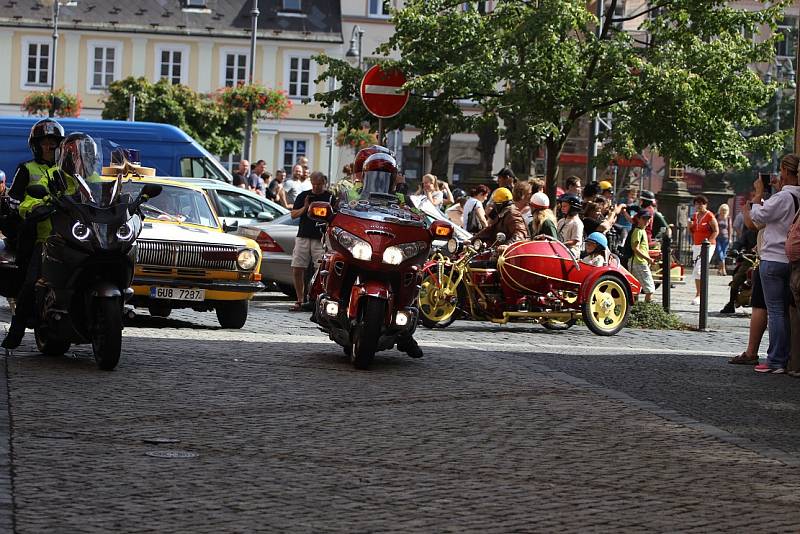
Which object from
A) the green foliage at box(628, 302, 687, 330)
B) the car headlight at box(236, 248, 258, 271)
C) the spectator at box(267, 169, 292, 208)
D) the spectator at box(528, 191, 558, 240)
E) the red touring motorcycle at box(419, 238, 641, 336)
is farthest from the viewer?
the spectator at box(267, 169, 292, 208)

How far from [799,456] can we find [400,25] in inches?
667

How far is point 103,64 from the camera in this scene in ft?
263

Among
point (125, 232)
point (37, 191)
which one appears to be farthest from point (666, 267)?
point (37, 191)

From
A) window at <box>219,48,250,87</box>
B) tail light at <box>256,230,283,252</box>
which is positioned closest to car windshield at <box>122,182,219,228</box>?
tail light at <box>256,230,283,252</box>

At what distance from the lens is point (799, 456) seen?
9.12 metres

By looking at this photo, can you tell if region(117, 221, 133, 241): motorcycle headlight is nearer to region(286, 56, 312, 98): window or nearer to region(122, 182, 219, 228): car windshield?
region(122, 182, 219, 228): car windshield

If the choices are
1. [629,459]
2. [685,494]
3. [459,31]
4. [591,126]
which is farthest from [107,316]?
[591,126]

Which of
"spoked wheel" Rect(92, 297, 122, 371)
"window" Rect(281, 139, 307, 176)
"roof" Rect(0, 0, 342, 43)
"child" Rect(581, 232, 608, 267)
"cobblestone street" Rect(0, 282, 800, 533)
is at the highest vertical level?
"roof" Rect(0, 0, 342, 43)

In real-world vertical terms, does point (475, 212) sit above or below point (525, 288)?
above

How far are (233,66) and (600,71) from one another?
191 feet

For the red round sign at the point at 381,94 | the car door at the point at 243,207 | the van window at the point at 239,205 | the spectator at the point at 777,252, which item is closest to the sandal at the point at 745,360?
the spectator at the point at 777,252

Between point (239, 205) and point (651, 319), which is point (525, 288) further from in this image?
point (239, 205)

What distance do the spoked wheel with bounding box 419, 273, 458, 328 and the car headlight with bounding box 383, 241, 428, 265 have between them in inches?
200

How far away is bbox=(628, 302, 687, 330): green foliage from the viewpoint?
20.0 metres
